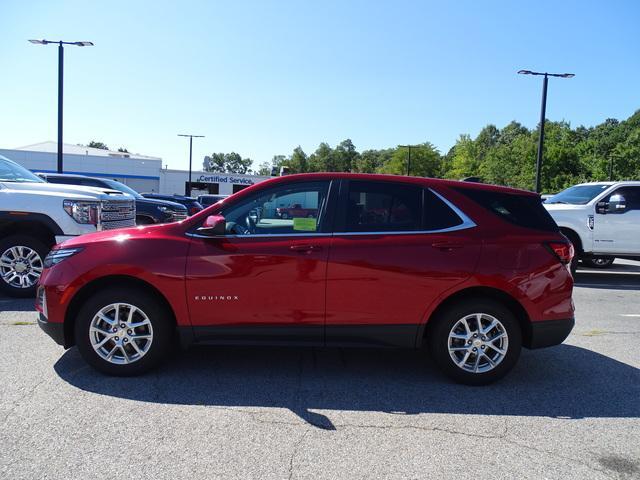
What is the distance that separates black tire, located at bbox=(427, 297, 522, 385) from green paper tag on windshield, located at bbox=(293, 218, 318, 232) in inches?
52.1

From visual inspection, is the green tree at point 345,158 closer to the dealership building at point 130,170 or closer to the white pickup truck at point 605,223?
the dealership building at point 130,170

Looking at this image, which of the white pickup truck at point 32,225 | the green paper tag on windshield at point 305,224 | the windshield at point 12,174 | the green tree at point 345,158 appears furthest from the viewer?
the green tree at point 345,158

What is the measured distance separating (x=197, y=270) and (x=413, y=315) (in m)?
1.85

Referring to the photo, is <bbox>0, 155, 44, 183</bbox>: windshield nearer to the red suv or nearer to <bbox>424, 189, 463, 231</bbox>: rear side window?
the red suv

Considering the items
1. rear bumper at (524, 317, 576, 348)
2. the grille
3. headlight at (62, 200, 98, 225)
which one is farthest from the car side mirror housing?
headlight at (62, 200, 98, 225)

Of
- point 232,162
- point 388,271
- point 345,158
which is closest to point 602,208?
point 388,271

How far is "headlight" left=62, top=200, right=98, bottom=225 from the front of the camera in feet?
22.8

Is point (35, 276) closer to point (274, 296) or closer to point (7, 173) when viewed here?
point (7, 173)

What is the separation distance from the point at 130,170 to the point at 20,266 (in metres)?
46.7

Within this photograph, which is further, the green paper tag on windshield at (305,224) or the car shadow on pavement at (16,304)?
the car shadow on pavement at (16,304)

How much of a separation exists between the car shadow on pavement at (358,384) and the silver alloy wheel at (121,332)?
9.1 inches

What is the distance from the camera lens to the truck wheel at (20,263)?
6.89 meters

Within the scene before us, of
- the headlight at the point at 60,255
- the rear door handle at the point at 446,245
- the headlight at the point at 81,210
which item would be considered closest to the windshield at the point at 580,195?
the rear door handle at the point at 446,245

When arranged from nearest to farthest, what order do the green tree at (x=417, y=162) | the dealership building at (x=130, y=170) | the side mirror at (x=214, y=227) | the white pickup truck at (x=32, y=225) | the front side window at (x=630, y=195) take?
the side mirror at (x=214, y=227) < the white pickup truck at (x=32, y=225) < the front side window at (x=630, y=195) < the dealership building at (x=130, y=170) < the green tree at (x=417, y=162)
